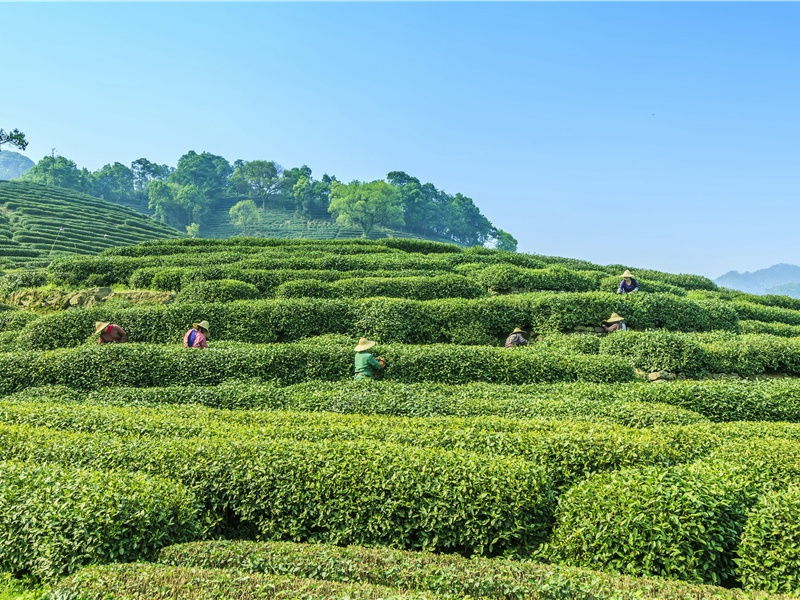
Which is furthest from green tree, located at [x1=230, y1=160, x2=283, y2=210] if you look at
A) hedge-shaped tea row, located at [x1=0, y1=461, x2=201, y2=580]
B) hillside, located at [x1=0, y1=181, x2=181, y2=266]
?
hedge-shaped tea row, located at [x1=0, y1=461, x2=201, y2=580]

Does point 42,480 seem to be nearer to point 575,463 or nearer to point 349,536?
point 349,536

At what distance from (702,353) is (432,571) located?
13650 mm

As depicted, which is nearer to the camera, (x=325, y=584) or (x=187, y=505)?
(x=325, y=584)

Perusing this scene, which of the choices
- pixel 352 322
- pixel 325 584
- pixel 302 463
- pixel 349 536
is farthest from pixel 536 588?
pixel 352 322

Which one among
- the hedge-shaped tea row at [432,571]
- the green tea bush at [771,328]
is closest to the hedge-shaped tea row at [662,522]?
the hedge-shaped tea row at [432,571]

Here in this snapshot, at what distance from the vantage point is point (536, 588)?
5961mm

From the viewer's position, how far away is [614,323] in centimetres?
2036

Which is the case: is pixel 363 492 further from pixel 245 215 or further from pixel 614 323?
pixel 245 215

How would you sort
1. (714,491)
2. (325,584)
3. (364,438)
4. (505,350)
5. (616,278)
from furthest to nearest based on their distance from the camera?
(616,278), (505,350), (364,438), (714,491), (325,584)

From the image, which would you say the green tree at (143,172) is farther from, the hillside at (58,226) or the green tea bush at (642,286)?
the green tea bush at (642,286)

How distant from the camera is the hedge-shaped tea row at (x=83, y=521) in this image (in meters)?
6.79

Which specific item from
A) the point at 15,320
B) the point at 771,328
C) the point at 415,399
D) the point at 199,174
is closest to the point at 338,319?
the point at 415,399

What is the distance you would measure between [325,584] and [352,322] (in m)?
14.0

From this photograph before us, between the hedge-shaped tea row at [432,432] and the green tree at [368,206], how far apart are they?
94896 millimetres
